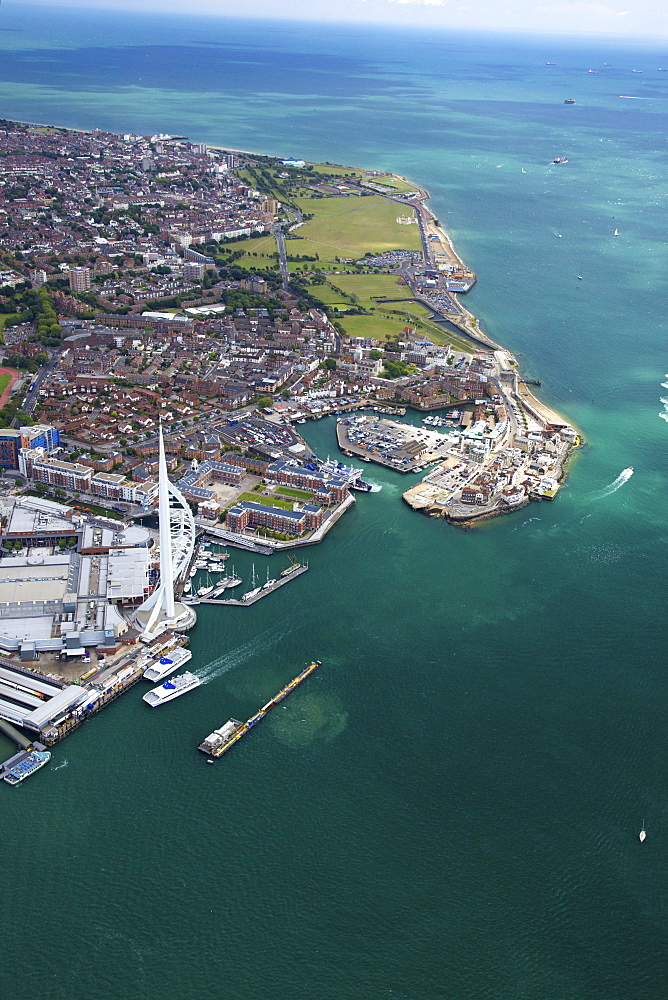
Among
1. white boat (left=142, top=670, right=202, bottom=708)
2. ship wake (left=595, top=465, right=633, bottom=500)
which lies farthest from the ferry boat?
ship wake (left=595, top=465, right=633, bottom=500)

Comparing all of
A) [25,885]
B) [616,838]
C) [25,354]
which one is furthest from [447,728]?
[25,354]

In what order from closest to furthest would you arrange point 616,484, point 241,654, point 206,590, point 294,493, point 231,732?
1. point 231,732
2. point 241,654
3. point 206,590
4. point 294,493
5. point 616,484

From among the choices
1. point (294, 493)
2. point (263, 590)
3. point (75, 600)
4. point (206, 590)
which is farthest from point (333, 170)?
point (75, 600)

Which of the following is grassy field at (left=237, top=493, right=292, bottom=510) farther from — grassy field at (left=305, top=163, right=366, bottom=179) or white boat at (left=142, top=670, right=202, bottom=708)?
grassy field at (left=305, top=163, right=366, bottom=179)

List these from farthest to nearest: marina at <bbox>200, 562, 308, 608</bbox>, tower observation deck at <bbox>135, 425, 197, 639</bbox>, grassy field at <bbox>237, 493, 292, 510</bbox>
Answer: grassy field at <bbox>237, 493, 292, 510</bbox>, marina at <bbox>200, 562, 308, 608</bbox>, tower observation deck at <bbox>135, 425, 197, 639</bbox>

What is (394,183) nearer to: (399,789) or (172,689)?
(172,689)

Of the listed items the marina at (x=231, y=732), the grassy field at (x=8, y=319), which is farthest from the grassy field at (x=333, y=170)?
the marina at (x=231, y=732)
